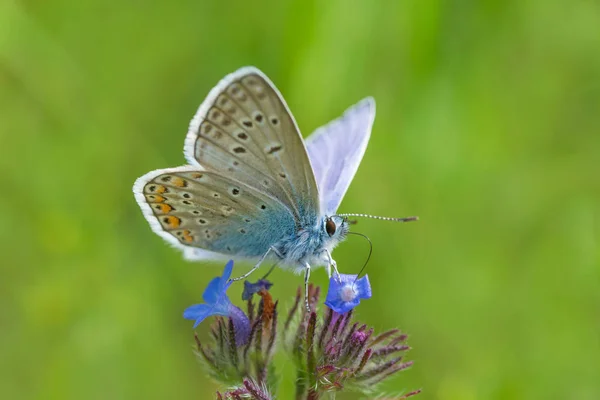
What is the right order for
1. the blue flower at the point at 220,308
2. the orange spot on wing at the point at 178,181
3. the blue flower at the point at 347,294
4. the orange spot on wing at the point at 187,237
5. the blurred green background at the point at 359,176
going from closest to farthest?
the blue flower at the point at 347,294
the blue flower at the point at 220,308
the orange spot on wing at the point at 178,181
the orange spot on wing at the point at 187,237
the blurred green background at the point at 359,176

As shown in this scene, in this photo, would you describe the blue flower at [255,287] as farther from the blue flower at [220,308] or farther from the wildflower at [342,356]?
the wildflower at [342,356]

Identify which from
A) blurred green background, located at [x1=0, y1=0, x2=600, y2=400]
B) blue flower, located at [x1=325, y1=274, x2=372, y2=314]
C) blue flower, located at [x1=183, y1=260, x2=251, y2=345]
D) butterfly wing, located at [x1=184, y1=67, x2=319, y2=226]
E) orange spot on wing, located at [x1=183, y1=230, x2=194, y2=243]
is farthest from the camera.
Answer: blurred green background, located at [x1=0, y1=0, x2=600, y2=400]

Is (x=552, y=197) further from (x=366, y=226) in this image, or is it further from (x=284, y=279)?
(x=284, y=279)

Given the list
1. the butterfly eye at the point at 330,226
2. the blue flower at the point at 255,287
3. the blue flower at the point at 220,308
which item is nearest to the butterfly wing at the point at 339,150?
the butterfly eye at the point at 330,226

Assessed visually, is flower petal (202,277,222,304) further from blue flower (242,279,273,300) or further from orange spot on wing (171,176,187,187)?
orange spot on wing (171,176,187,187)

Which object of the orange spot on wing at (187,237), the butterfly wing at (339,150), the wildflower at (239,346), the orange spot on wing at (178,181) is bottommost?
the wildflower at (239,346)

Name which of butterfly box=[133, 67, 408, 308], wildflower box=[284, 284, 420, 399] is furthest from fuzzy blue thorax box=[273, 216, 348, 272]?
wildflower box=[284, 284, 420, 399]

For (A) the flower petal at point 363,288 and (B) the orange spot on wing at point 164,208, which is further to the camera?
(B) the orange spot on wing at point 164,208
